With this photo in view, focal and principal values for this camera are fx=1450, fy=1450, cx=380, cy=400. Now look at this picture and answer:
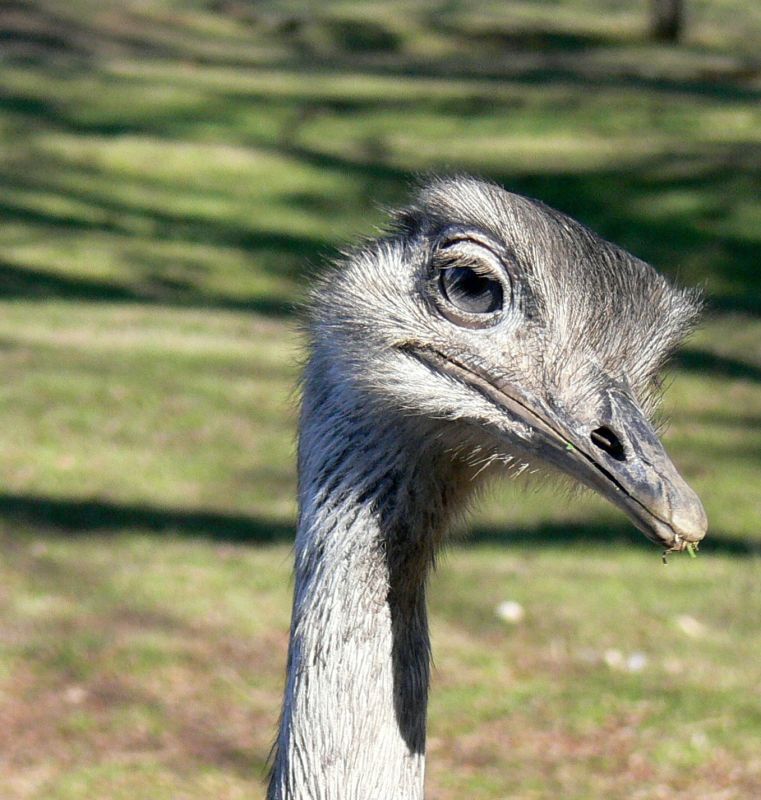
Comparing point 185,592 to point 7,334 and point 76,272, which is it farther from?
point 76,272

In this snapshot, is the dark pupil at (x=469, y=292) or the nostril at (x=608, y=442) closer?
the nostril at (x=608, y=442)

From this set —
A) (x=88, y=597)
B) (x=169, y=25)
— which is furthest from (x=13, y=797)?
(x=169, y=25)

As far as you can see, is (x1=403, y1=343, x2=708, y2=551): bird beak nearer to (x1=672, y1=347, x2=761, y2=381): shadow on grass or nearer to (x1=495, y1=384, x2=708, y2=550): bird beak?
(x1=495, y1=384, x2=708, y2=550): bird beak

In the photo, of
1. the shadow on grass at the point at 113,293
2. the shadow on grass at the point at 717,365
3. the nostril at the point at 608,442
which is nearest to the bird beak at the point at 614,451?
the nostril at the point at 608,442

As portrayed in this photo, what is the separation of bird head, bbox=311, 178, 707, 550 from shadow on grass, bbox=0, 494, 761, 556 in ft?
12.0

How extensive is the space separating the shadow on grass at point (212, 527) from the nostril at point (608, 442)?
3902 millimetres

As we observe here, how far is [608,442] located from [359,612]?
51 cm

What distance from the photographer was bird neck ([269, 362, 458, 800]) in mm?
2389

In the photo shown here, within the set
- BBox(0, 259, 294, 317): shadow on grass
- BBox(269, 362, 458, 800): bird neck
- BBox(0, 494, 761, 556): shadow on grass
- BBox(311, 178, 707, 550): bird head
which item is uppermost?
BBox(311, 178, 707, 550): bird head

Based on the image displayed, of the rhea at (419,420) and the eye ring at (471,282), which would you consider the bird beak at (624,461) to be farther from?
the eye ring at (471,282)

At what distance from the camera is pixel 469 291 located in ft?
8.06

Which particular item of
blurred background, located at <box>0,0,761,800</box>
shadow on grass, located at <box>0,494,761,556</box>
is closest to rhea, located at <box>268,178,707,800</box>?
blurred background, located at <box>0,0,761,800</box>

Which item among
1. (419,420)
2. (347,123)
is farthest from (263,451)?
(347,123)

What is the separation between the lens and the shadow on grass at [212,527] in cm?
614
